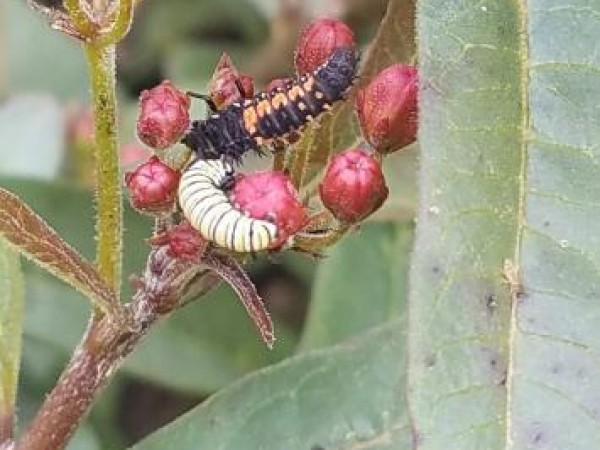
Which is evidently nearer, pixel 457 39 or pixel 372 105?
pixel 457 39

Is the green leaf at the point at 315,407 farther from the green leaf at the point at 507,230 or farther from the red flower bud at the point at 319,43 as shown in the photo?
the green leaf at the point at 507,230

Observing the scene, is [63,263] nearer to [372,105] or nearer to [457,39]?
[372,105]

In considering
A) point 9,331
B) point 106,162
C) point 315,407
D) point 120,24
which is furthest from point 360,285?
point 120,24

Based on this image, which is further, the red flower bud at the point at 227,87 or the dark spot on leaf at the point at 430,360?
the red flower bud at the point at 227,87

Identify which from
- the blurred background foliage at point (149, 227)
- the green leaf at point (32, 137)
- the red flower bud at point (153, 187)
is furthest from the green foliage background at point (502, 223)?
the green leaf at point (32, 137)

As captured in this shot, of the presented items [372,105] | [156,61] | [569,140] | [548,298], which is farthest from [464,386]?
[156,61]

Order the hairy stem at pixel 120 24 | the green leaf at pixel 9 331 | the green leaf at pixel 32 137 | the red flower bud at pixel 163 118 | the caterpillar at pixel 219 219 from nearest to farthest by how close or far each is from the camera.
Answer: the caterpillar at pixel 219 219, the hairy stem at pixel 120 24, the red flower bud at pixel 163 118, the green leaf at pixel 9 331, the green leaf at pixel 32 137

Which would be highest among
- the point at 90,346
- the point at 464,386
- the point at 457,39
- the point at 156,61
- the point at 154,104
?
the point at 457,39

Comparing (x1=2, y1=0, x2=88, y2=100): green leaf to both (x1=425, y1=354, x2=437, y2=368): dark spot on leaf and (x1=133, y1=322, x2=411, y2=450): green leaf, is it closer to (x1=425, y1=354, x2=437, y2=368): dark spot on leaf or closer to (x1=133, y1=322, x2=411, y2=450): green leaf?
(x1=133, y1=322, x2=411, y2=450): green leaf
